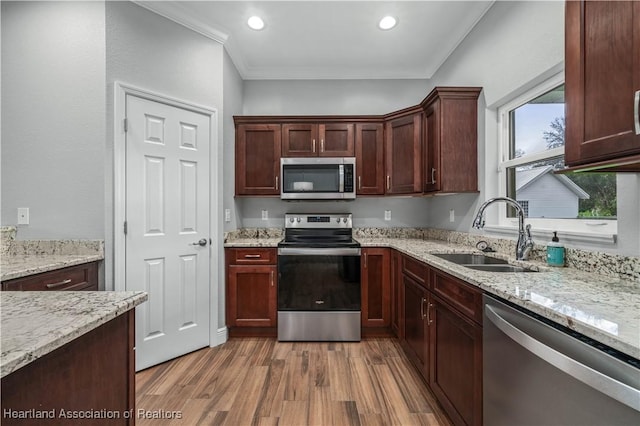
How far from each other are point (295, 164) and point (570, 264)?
2.33 metres

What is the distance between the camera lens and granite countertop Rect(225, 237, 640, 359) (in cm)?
72

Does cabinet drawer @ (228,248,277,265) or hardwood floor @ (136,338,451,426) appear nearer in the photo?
hardwood floor @ (136,338,451,426)

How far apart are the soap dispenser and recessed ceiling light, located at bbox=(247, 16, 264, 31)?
2.80m

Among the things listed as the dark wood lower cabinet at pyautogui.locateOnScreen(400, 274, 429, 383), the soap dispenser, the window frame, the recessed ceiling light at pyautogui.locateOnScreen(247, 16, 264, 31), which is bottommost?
the dark wood lower cabinet at pyautogui.locateOnScreen(400, 274, 429, 383)

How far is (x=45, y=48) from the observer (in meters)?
2.01

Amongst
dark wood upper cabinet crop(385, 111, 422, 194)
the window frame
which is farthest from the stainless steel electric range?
the window frame

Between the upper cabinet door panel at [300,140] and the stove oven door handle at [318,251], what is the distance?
1050 millimetres

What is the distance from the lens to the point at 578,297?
1002mm

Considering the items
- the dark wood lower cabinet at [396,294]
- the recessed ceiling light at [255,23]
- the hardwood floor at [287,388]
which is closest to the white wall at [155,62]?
the recessed ceiling light at [255,23]

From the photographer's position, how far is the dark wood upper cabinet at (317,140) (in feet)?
9.93

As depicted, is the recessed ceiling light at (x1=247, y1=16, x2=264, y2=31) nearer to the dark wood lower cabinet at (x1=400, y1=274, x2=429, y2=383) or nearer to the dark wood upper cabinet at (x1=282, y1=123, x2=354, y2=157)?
the dark wood upper cabinet at (x1=282, y1=123, x2=354, y2=157)

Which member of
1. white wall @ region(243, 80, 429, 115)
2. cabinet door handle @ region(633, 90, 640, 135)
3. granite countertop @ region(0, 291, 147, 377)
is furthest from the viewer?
white wall @ region(243, 80, 429, 115)

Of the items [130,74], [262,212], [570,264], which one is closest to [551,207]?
[570,264]

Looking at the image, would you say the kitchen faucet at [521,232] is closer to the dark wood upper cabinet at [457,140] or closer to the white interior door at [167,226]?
the dark wood upper cabinet at [457,140]
